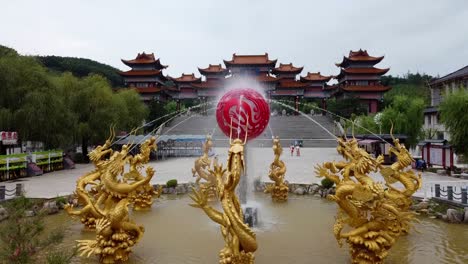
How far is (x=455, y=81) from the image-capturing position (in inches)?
1351

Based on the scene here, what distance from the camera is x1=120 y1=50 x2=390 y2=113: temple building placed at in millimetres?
52906

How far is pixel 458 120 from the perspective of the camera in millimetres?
17406

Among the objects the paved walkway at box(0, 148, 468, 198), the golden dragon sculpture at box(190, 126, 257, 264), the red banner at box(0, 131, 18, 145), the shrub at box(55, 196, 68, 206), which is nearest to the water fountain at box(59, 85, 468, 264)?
the golden dragon sculpture at box(190, 126, 257, 264)

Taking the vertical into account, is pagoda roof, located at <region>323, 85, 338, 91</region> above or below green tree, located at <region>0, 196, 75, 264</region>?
above

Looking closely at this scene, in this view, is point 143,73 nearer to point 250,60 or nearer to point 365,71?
point 250,60

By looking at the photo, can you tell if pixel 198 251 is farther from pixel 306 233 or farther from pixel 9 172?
pixel 9 172

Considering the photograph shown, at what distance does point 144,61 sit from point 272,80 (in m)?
18.5

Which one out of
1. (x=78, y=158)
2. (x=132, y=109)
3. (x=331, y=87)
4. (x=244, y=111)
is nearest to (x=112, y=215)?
(x=244, y=111)

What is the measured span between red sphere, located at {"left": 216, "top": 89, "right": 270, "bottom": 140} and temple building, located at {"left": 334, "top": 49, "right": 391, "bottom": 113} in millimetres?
43923

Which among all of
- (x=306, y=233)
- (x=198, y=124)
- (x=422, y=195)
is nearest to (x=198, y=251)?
(x=306, y=233)

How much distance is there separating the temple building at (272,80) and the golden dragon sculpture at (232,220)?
1810 inches

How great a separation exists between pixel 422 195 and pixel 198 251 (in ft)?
26.4

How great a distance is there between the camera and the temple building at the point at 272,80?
52.9m

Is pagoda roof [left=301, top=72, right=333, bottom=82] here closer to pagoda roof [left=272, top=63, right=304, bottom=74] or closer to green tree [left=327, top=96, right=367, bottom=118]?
pagoda roof [left=272, top=63, right=304, bottom=74]
